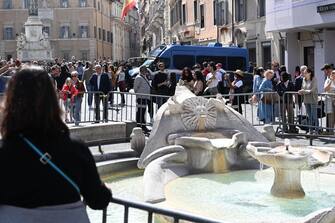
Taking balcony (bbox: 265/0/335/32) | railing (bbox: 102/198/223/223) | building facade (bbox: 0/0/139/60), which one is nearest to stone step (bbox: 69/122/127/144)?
railing (bbox: 102/198/223/223)

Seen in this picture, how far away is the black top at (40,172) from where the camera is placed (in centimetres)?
304

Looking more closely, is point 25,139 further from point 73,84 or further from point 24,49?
point 24,49

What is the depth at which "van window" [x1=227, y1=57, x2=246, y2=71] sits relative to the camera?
30031 millimetres

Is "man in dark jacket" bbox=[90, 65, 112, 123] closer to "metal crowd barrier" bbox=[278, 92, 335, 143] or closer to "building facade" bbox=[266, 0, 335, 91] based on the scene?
"metal crowd barrier" bbox=[278, 92, 335, 143]

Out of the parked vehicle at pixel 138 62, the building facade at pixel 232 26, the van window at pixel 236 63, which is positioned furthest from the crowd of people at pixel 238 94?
the parked vehicle at pixel 138 62

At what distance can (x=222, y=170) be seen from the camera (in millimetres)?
10719

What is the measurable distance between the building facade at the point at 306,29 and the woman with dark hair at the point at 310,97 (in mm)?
11395

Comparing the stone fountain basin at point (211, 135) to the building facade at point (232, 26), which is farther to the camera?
the building facade at point (232, 26)

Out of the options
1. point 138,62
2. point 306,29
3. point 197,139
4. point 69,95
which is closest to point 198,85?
point 69,95

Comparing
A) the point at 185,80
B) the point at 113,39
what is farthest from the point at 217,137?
the point at 113,39

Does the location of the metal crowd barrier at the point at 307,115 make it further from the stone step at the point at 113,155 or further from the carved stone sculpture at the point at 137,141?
the stone step at the point at 113,155

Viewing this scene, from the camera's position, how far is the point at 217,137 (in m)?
11.2

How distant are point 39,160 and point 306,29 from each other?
26706 mm

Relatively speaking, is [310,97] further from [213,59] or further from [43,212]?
[213,59]
